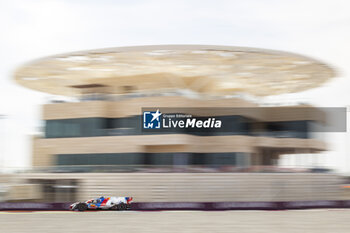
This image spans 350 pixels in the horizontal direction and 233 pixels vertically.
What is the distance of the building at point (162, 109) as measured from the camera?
49938 mm

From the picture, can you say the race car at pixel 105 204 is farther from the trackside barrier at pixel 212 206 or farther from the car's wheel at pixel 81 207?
the trackside barrier at pixel 212 206

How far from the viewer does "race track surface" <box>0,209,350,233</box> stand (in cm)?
2778

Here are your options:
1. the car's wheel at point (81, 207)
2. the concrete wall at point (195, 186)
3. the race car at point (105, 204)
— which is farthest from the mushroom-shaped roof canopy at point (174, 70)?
the car's wheel at point (81, 207)

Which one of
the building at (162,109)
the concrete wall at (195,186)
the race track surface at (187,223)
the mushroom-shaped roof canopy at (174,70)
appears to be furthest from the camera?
the building at (162,109)

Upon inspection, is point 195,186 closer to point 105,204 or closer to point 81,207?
point 105,204

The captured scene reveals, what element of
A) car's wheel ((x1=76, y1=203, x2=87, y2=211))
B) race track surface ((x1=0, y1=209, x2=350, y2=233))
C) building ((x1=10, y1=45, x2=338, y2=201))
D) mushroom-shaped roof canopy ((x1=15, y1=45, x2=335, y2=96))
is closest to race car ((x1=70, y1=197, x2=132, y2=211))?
car's wheel ((x1=76, y1=203, x2=87, y2=211))

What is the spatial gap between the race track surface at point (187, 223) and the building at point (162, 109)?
1245 centimetres

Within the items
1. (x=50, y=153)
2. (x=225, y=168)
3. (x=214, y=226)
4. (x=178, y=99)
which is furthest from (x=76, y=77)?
(x=214, y=226)

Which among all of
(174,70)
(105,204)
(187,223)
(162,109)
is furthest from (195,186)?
(187,223)

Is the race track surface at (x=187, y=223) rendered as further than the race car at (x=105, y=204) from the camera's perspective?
No

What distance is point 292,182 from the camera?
164 ft

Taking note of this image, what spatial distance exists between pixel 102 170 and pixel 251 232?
24984mm

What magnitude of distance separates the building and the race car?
5791 mm

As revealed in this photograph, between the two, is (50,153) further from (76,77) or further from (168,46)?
(168,46)
